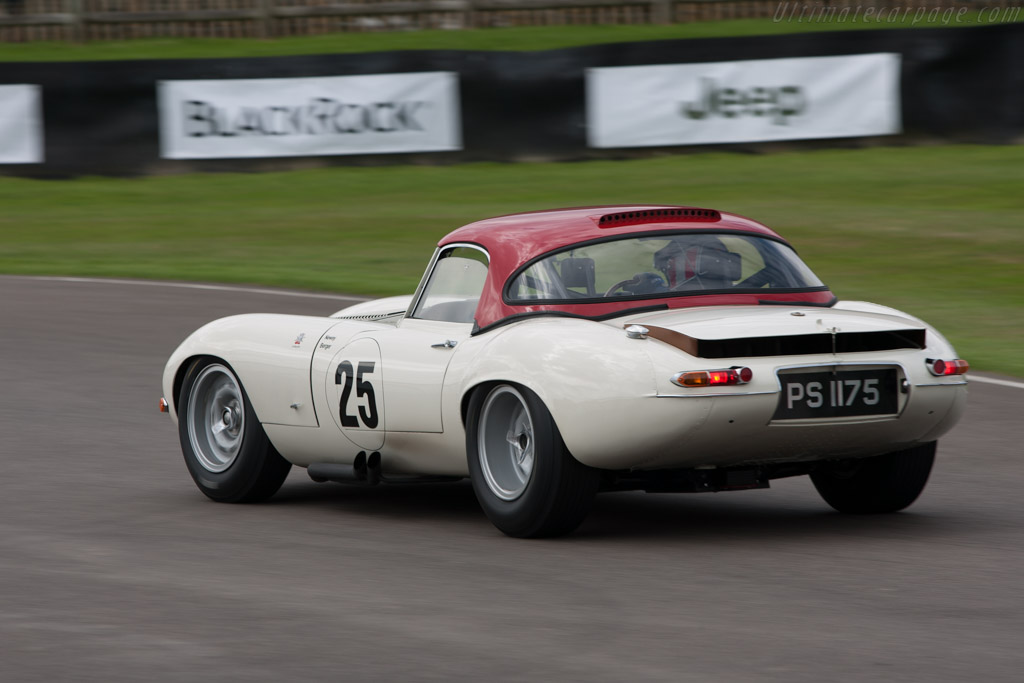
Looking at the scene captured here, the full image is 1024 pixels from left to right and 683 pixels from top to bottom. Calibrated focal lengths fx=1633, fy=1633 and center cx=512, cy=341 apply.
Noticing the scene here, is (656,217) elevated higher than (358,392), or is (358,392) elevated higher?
(656,217)

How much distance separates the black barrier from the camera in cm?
2186

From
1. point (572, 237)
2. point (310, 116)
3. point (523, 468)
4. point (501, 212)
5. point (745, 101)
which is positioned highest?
point (310, 116)

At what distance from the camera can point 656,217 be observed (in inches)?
281

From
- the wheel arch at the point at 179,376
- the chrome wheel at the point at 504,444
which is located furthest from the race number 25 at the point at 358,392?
the wheel arch at the point at 179,376

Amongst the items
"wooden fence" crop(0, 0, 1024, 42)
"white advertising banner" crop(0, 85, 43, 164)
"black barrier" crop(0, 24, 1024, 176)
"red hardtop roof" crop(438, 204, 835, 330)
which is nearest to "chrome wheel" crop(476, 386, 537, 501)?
"red hardtop roof" crop(438, 204, 835, 330)

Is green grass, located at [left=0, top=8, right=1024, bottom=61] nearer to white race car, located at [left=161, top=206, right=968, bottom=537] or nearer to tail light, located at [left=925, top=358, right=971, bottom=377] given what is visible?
white race car, located at [left=161, top=206, right=968, bottom=537]

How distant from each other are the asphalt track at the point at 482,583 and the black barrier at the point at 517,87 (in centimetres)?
1400

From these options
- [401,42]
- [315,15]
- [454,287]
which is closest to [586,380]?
[454,287]

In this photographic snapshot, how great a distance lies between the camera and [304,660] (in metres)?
4.66

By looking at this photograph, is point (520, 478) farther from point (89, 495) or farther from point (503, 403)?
point (89, 495)

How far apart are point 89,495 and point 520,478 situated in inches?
91.9

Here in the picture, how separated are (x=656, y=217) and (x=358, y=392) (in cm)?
151

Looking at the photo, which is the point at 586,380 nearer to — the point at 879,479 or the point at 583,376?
the point at 583,376

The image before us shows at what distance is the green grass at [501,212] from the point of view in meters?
16.5
